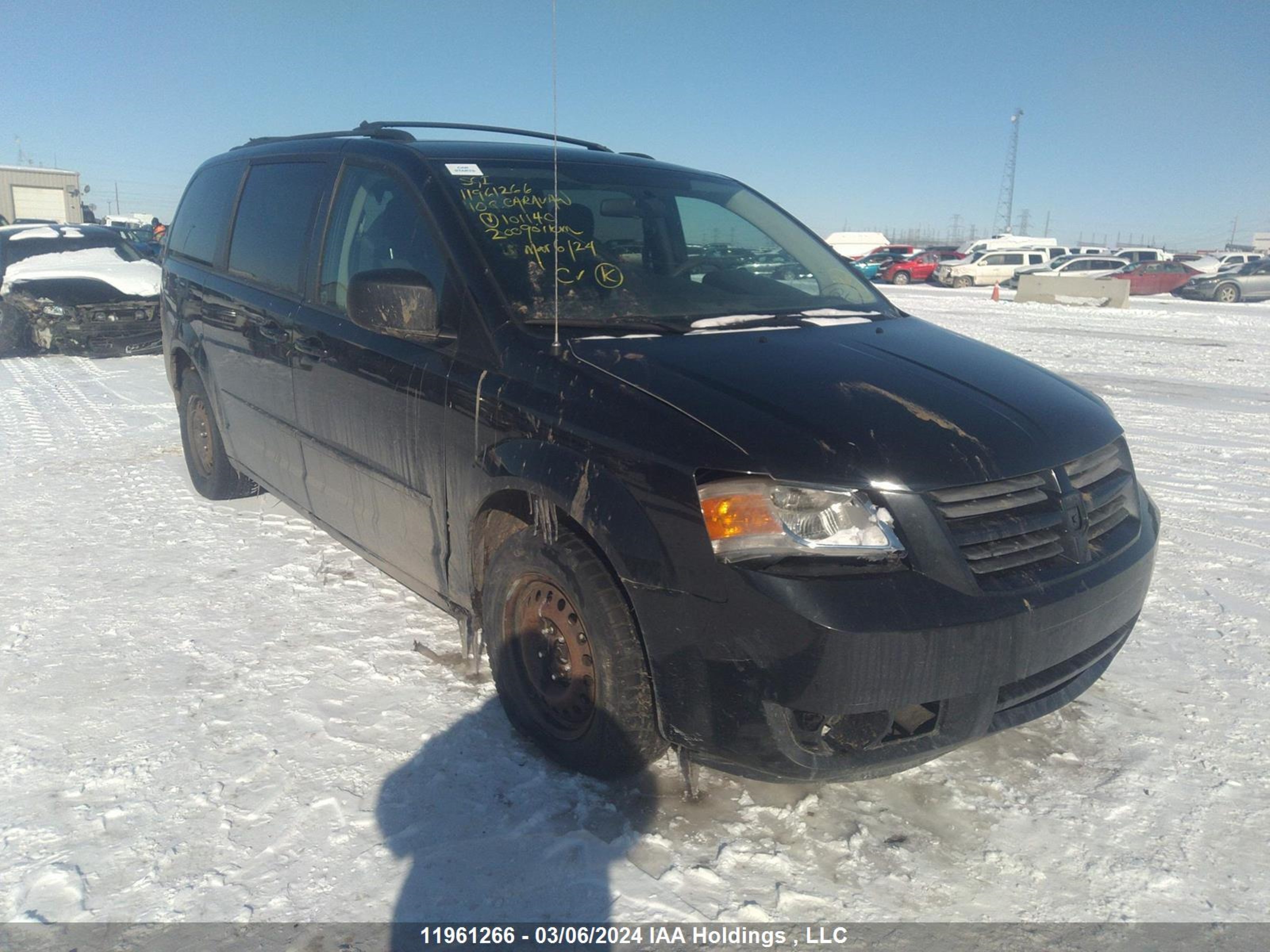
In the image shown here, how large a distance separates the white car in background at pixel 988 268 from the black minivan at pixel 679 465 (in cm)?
3296

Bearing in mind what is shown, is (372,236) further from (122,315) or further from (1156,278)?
(1156,278)

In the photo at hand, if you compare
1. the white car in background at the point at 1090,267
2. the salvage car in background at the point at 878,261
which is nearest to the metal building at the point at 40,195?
the salvage car in background at the point at 878,261

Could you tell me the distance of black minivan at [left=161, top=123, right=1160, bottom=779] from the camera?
2.34 meters

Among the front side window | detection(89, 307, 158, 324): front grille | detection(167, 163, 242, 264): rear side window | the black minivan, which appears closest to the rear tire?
detection(167, 163, 242, 264): rear side window

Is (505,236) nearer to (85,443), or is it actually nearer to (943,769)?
(943,769)

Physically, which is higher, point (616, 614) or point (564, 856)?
point (616, 614)

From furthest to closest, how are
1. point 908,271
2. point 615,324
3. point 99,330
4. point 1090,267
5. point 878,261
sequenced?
A: point 878,261 < point 908,271 < point 1090,267 < point 99,330 < point 615,324

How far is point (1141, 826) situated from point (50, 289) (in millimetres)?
12683

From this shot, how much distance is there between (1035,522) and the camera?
2.54m

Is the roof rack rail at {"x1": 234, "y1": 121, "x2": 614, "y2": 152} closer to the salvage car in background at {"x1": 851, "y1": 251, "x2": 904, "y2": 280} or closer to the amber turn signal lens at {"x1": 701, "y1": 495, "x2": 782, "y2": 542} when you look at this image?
the amber turn signal lens at {"x1": 701, "y1": 495, "x2": 782, "y2": 542}

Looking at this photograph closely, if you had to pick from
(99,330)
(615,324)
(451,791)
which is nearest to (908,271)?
(99,330)

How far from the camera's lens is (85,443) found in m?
7.23

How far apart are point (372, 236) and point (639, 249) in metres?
1.04

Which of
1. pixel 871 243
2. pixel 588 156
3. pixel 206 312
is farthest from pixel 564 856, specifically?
pixel 871 243
